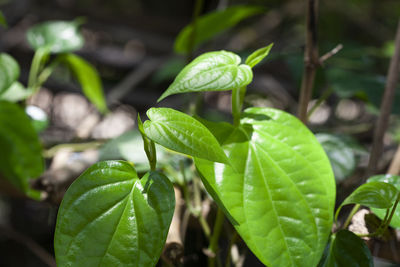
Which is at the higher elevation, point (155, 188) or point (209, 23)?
point (209, 23)

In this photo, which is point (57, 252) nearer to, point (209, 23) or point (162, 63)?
point (209, 23)

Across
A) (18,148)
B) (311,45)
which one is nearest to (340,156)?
(311,45)

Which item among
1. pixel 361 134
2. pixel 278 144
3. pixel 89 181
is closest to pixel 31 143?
pixel 89 181

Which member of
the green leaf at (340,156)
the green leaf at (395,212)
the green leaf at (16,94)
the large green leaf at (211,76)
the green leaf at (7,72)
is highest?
the large green leaf at (211,76)

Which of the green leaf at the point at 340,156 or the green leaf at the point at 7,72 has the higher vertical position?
the green leaf at the point at 7,72

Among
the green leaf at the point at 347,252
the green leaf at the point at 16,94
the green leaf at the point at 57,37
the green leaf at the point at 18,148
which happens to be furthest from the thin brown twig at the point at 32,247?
the green leaf at the point at 347,252

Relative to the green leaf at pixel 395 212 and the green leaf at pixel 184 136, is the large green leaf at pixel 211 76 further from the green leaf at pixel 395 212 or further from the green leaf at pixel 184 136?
the green leaf at pixel 395 212

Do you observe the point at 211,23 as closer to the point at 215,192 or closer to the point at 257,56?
the point at 257,56
